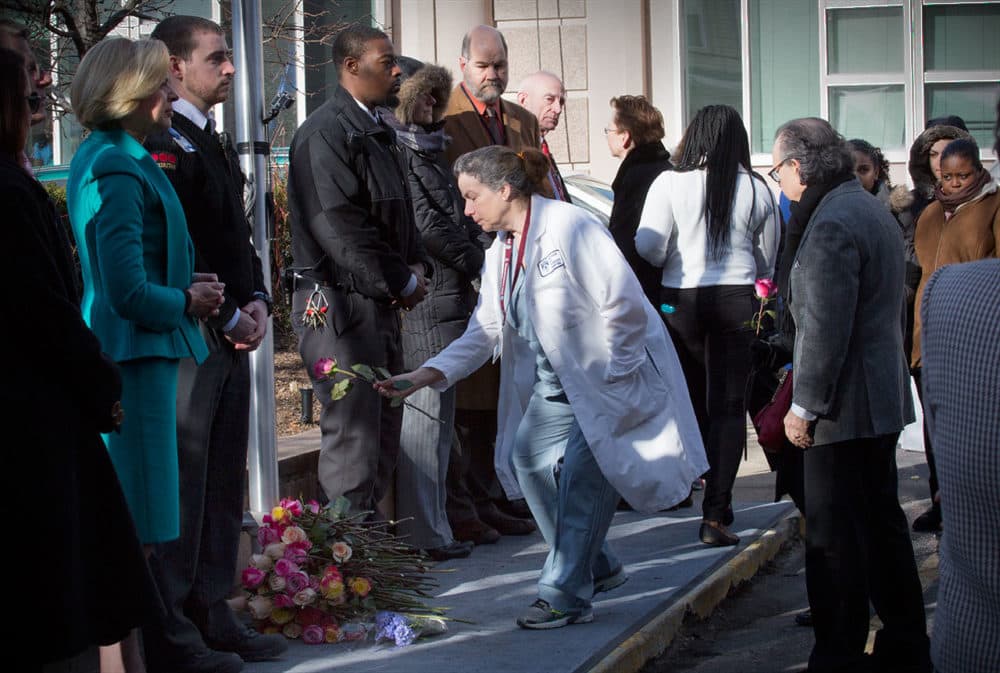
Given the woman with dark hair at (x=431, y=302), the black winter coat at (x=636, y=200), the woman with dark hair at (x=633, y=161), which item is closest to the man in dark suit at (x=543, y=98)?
the woman with dark hair at (x=633, y=161)

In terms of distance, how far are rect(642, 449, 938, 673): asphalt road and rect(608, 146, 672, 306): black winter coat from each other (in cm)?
164

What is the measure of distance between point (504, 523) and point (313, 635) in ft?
7.38

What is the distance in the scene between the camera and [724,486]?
7254 millimetres

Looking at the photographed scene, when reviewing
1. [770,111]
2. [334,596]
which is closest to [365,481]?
[334,596]

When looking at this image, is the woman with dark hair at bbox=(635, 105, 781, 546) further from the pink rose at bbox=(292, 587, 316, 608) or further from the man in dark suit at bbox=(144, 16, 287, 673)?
the man in dark suit at bbox=(144, 16, 287, 673)

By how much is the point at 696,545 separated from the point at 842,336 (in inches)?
101

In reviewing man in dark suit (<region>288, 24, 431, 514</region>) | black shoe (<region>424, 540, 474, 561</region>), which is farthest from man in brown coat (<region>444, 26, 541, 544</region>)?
man in dark suit (<region>288, 24, 431, 514</region>)

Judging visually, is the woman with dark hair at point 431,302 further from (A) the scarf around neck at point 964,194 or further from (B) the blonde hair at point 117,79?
(A) the scarf around neck at point 964,194

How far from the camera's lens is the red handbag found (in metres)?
Result: 5.27

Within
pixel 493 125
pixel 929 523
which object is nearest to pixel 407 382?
pixel 493 125

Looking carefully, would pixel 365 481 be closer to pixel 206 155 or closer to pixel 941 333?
pixel 206 155

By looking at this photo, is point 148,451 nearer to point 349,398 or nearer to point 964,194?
point 349,398

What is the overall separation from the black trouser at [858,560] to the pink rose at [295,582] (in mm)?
1893

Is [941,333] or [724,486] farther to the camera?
[724,486]
